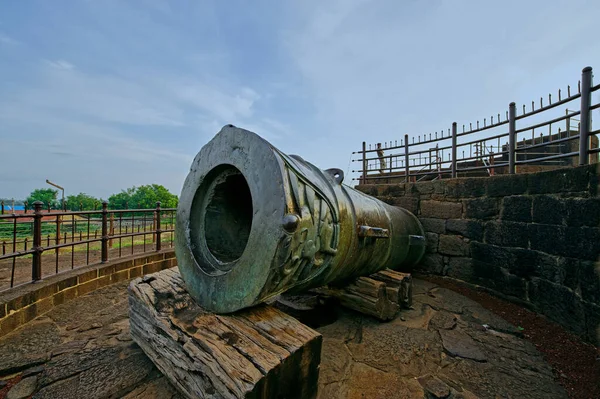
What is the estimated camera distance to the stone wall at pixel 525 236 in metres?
2.40

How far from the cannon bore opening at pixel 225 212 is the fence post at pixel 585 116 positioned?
3333 millimetres

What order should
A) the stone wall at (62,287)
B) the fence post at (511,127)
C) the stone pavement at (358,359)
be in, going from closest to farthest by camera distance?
the stone pavement at (358,359), the stone wall at (62,287), the fence post at (511,127)

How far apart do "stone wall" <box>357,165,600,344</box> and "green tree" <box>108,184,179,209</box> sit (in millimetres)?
30588

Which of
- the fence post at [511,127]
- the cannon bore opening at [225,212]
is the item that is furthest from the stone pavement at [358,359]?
the fence post at [511,127]

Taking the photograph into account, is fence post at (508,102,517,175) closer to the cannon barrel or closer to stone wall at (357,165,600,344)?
stone wall at (357,165,600,344)

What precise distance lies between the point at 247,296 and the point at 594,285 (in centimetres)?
297

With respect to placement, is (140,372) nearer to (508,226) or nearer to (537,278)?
(537,278)

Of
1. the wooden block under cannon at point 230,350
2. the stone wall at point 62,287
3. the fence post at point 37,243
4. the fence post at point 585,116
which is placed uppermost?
the fence post at point 585,116

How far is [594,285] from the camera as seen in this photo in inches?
90.3

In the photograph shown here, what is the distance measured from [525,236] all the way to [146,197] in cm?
3978

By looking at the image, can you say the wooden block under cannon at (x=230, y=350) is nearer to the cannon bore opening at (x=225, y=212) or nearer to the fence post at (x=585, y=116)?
the cannon bore opening at (x=225, y=212)

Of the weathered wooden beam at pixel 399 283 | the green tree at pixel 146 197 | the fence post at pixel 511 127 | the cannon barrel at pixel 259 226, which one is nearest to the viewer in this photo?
the cannon barrel at pixel 259 226

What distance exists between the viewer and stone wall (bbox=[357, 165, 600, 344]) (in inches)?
94.4

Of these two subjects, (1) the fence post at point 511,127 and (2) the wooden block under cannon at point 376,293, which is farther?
(1) the fence post at point 511,127
